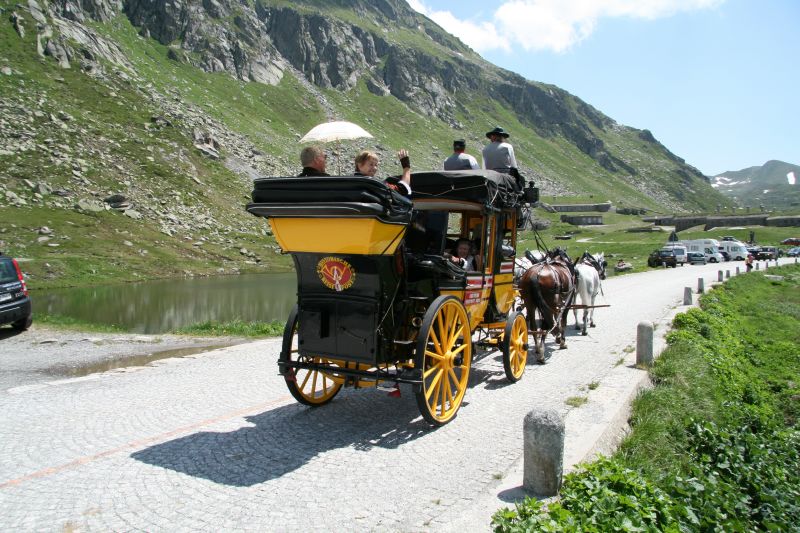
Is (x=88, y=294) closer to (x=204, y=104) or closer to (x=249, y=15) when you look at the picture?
(x=204, y=104)

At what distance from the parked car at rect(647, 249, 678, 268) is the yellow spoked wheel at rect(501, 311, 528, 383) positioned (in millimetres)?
43762

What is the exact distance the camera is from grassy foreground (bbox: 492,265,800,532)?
4.73m

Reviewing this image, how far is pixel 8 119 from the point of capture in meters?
47.9

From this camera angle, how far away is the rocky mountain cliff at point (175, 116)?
143 feet

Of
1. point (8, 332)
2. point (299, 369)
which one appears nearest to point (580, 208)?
point (8, 332)

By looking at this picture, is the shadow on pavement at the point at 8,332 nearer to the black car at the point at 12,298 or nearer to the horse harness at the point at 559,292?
the black car at the point at 12,298

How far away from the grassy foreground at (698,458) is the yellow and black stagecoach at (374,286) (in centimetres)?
242

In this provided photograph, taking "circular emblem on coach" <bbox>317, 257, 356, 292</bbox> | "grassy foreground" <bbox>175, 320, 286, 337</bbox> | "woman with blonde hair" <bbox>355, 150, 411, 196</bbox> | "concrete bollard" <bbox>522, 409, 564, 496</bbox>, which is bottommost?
"grassy foreground" <bbox>175, 320, 286, 337</bbox>

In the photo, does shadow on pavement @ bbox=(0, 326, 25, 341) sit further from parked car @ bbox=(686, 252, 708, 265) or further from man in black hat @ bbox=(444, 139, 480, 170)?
parked car @ bbox=(686, 252, 708, 265)

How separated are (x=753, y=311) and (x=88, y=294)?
32.6 meters

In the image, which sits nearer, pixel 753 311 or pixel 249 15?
pixel 753 311

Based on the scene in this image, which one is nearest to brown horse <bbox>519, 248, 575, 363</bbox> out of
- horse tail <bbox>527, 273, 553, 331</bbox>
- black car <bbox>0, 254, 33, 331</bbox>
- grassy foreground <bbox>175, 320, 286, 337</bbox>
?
horse tail <bbox>527, 273, 553, 331</bbox>

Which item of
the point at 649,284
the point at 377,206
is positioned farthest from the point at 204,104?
the point at 377,206

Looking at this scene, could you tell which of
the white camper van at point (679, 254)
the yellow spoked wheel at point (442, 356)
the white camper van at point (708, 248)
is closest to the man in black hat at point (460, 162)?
the yellow spoked wheel at point (442, 356)
